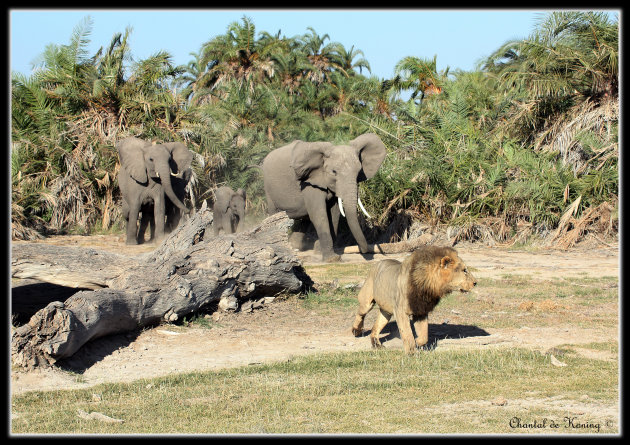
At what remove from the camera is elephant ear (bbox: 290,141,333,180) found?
18641 millimetres

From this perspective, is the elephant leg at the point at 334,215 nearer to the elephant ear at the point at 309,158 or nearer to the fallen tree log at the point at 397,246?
the fallen tree log at the point at 397,246

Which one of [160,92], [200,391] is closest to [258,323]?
[200,391]

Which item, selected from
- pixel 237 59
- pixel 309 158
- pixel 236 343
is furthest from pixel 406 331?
pixel 237 59

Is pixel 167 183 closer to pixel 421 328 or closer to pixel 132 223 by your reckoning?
pixel 132 223

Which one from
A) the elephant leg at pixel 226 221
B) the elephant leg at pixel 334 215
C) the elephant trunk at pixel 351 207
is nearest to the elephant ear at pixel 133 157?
the elephant leg at pixel 226 221

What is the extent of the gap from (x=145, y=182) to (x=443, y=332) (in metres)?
13.6

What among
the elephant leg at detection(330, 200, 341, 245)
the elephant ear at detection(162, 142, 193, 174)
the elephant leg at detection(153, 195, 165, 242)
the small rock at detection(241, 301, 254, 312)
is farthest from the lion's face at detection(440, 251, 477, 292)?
the elephant ear at detection(162, 142, 193, 174)

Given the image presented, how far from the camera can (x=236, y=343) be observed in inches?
408

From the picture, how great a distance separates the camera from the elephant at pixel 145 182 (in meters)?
22.1

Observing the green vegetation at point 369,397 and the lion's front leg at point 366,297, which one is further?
the lion's front leg at point 366,297

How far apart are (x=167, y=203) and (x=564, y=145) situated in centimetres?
1137

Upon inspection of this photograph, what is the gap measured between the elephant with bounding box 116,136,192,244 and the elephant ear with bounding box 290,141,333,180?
15.9 feet

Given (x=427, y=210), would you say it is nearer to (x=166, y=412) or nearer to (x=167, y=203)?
(x=167, y=203)

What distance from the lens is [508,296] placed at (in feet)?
44.3
